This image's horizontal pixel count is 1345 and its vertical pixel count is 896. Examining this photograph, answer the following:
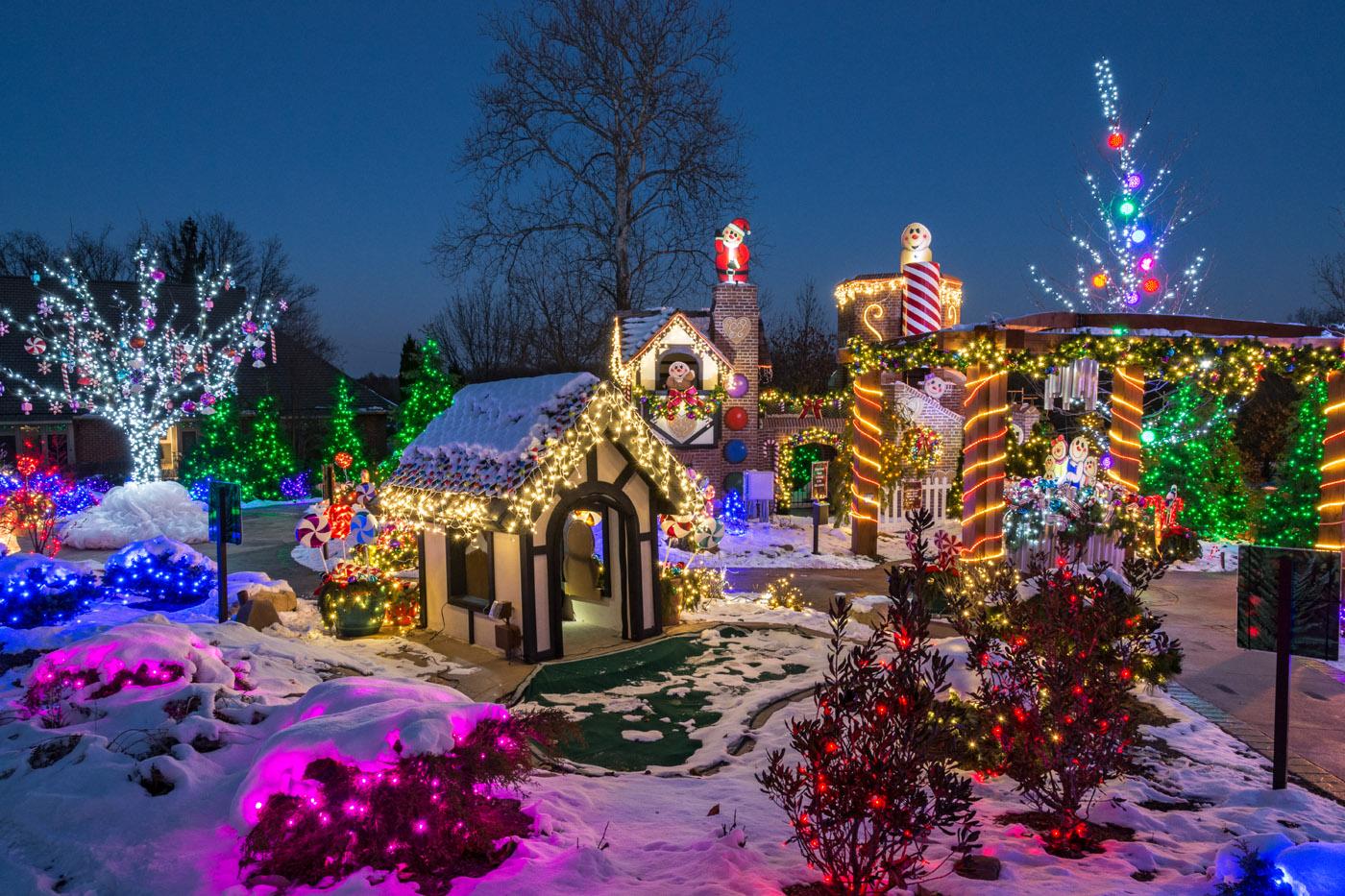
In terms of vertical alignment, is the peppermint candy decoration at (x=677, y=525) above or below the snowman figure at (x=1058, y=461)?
below

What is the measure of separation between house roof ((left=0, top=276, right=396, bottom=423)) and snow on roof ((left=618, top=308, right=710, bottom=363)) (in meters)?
13.0

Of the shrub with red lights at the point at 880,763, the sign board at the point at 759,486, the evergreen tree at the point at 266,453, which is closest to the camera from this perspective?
the shrub with red lights at the point at 880,763

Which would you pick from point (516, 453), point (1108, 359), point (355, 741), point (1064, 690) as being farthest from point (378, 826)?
point (1108, 359)

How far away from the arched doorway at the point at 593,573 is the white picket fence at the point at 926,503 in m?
9.98

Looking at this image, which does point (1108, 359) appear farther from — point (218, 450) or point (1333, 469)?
point (218, 450)

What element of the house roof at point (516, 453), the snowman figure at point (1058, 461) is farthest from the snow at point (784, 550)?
the house roof at point (516, 453)

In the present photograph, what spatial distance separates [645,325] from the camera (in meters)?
20.5

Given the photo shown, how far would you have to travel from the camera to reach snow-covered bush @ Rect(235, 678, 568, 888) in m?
4.31

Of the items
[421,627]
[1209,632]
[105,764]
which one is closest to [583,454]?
[421,627]

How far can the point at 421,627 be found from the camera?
11.1m

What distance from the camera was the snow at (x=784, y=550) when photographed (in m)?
15.6

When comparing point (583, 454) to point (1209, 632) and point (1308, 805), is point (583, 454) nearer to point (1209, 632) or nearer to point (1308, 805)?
point (1308, 805)

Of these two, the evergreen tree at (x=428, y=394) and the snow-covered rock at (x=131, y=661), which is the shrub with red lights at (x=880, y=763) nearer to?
the snow-covered rock at (x=131, y=661)

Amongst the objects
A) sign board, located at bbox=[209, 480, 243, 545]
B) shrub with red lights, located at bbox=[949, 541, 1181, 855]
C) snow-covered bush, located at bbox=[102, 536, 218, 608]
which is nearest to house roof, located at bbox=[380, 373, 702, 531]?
sign board, located at bbox=[209, 480, 243, 545]
